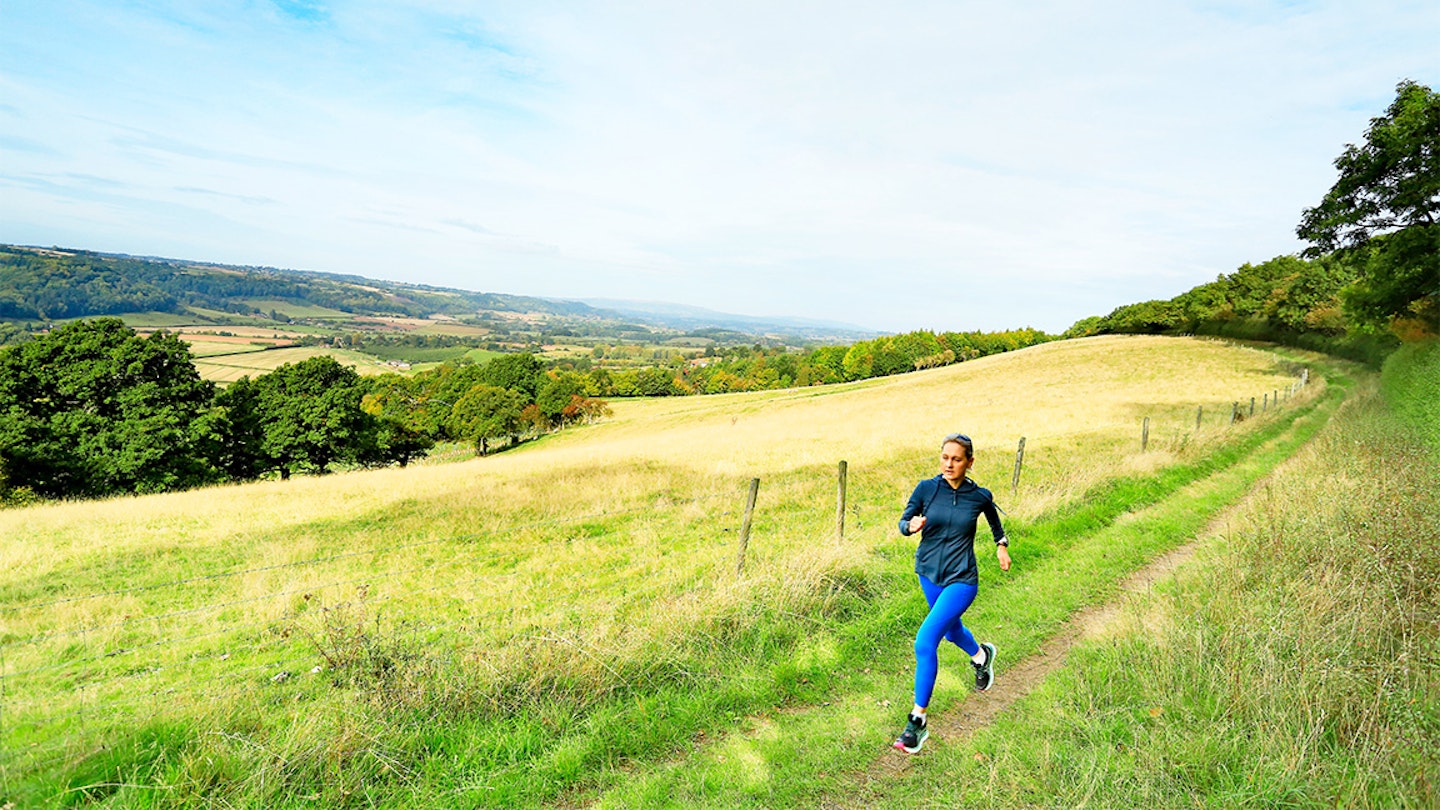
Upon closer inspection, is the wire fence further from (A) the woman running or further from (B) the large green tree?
(B) the large green tree

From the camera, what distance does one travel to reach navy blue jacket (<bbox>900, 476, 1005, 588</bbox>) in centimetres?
494

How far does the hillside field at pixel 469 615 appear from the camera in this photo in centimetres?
429

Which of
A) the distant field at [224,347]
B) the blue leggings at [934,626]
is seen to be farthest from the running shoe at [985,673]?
the distant field at [224,347]

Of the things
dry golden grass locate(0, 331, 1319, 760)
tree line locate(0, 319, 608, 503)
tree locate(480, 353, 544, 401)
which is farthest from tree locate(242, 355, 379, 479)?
tree locate(480, 353, 544, 401)

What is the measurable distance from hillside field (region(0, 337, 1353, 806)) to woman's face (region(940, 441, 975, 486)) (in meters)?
2.14

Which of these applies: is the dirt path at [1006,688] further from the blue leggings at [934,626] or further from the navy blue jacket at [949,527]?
the navy blue jacket at [949,527]

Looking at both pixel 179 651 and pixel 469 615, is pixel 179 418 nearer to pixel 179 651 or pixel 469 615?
pixel 179 651

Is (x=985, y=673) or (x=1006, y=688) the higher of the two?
(x=985, y=673)

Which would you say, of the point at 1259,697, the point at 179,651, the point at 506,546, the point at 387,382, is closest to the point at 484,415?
the point at 387,382

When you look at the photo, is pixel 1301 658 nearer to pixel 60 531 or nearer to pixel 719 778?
pixel 719 778

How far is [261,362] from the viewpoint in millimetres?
112000

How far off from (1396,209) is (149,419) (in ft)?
180

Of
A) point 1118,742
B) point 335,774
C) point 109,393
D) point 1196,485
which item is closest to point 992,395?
point 1196,485

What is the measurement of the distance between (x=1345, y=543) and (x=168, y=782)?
10396 mm
